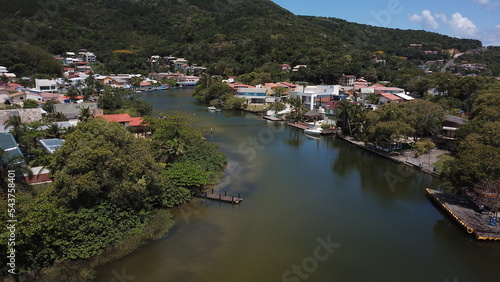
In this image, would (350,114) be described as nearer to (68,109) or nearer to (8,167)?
(8,167)

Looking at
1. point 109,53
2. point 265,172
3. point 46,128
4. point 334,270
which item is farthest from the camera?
point 109,53

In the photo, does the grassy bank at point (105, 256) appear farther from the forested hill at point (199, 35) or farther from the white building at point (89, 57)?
the white building at point (89, 57)

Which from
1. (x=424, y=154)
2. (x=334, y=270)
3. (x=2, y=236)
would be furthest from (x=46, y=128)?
(x=424, y=154)

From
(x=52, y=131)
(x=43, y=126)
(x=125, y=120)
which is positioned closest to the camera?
(x=52, y=131)

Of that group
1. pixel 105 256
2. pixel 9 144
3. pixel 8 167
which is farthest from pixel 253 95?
pixel 105 256

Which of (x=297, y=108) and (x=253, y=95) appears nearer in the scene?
(x=297, y=108)

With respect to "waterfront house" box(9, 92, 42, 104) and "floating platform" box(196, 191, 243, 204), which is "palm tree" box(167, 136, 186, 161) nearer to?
"floating platform" box(196, 191, 243, 204)

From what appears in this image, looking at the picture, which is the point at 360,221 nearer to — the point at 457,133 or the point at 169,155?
the point at 169,155
